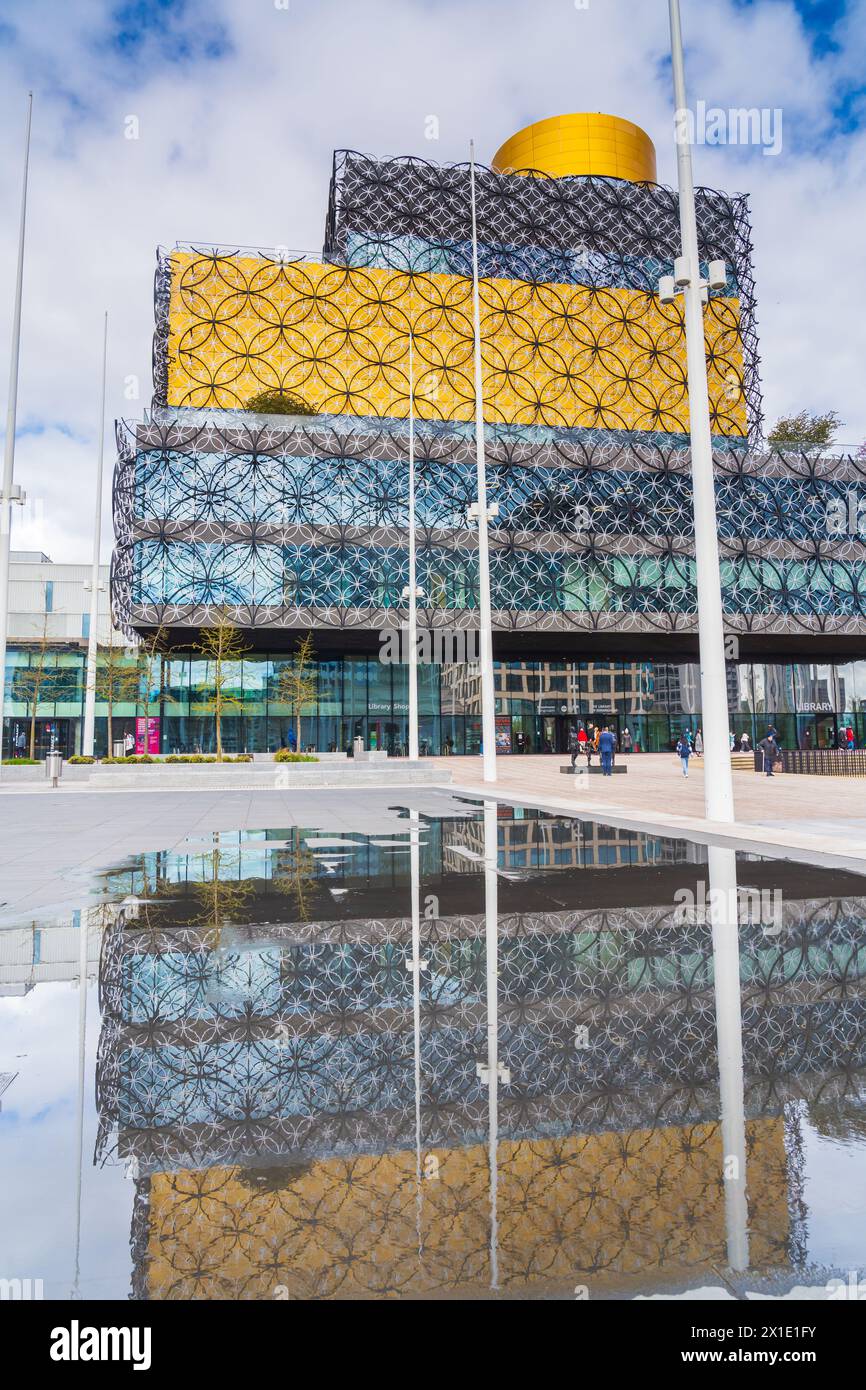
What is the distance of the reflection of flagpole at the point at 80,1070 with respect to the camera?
269cm

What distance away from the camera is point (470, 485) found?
57688 millimetres

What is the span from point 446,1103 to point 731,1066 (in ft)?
4.65

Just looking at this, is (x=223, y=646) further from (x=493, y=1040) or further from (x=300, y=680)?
(x=493, y=1040)

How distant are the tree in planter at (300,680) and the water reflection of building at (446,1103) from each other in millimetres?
48006

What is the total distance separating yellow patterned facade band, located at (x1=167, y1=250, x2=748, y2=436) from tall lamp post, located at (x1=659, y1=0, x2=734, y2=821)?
47438 millimetres

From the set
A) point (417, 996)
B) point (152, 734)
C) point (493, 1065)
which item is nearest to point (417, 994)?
point (417, 996)

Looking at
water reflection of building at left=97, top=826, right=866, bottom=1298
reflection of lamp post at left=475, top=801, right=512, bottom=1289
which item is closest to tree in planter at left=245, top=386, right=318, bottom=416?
reflection of lamp post at left=475, top=801, right=512, bottom=1289

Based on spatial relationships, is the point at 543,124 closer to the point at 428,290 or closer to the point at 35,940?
the point at 428,290

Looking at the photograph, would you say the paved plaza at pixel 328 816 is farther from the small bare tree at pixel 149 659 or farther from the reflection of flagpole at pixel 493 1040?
the small bare tree at pixel 149 659

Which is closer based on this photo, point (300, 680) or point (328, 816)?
point (328, 816)

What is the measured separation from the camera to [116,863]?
11.0m

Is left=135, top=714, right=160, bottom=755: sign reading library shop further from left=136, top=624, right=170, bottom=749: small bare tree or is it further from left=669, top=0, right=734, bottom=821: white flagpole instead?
left=669, top=0, right=734, bottom=821: white flagpole

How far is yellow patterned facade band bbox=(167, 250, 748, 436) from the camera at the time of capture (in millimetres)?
60531

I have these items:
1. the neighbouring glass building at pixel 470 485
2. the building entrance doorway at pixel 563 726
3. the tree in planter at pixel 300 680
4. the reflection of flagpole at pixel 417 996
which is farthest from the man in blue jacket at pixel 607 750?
the reflection of flagpole at pixel 417 996
